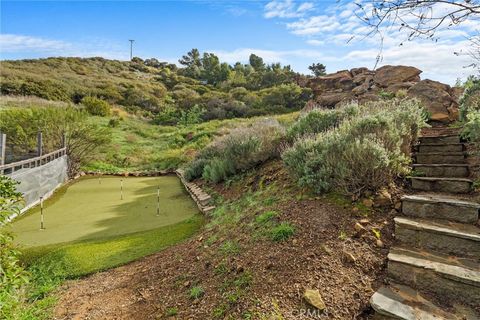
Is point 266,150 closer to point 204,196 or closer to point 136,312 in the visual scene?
point 204,196

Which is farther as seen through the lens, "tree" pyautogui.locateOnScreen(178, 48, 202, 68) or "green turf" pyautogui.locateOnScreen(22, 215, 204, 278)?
"tree" pyautogui.locateOnScreen(178, 48, 202, 68)

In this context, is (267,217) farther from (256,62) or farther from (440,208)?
(256,62)

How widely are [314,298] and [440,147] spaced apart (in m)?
3.95

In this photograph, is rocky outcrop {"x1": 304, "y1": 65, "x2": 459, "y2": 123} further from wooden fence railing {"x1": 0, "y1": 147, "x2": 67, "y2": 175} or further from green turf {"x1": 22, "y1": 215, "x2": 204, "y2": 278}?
wooden fence railing {"x1": 0, "y1": 147, "x2": 67, "y2": 175}

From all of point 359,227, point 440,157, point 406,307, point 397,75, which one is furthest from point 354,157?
point 397,75

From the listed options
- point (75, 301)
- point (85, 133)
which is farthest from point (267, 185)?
point (85, 133)

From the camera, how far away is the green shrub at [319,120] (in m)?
5.52

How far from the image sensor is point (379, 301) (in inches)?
82.4

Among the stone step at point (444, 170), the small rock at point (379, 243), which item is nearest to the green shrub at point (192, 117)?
the stone step at point (444, 170)

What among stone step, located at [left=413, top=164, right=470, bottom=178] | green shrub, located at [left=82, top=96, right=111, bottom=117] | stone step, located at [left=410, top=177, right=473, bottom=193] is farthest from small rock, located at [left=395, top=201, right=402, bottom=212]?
green shrub, located at [left=82, top=96, right=111, bottom=117]

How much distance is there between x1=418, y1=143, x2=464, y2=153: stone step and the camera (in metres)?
4.56

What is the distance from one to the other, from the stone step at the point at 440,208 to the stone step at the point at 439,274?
0.57 meters

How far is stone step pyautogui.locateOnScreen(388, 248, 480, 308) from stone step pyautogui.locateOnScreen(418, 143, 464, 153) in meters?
2.81

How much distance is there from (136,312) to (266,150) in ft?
13.3
